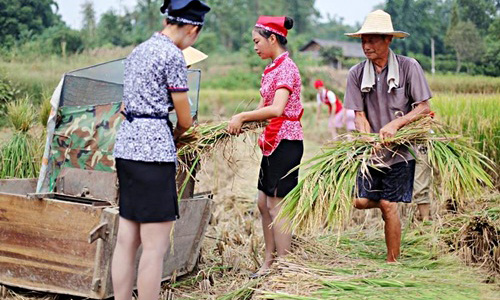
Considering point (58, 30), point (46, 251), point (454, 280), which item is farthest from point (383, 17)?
point (58, 30)

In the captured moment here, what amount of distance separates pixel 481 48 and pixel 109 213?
271 inches

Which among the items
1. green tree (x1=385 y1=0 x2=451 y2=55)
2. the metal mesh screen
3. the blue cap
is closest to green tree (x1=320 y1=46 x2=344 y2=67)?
green tree (x1=385 y1=0 x2=451 y2=55)

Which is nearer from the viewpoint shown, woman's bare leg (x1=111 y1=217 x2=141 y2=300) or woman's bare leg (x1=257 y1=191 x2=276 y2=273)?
→ woman's bare leg (x1=111 y1=217 x2=141 y2=300)

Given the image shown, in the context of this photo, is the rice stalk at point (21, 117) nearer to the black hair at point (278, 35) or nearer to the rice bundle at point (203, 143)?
the rice bundle at point (203, 143)

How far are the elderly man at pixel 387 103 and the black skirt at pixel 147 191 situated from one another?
1543 millimetres

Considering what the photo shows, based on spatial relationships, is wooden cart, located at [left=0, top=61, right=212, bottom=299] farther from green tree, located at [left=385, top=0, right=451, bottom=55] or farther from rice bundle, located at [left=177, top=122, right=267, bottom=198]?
green tree, located at [left=385, top=0, right=451, bottom=55]

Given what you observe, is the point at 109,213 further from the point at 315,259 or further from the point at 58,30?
the point at 58,30

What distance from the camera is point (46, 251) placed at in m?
4.20

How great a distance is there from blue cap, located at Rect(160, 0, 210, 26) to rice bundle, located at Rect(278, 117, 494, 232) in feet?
3.89

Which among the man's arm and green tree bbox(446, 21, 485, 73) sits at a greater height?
green tree bbox(446, 21, 485, 73)

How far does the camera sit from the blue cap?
10.8 feet

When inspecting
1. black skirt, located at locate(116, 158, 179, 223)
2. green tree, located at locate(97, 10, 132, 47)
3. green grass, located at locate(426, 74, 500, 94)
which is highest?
green tree, located at locate(97, 10, 132, 47)

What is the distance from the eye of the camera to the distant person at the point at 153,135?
3.27m

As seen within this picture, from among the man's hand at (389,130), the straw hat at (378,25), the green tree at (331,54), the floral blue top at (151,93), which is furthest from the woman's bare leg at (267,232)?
the green tree at (331,54)
